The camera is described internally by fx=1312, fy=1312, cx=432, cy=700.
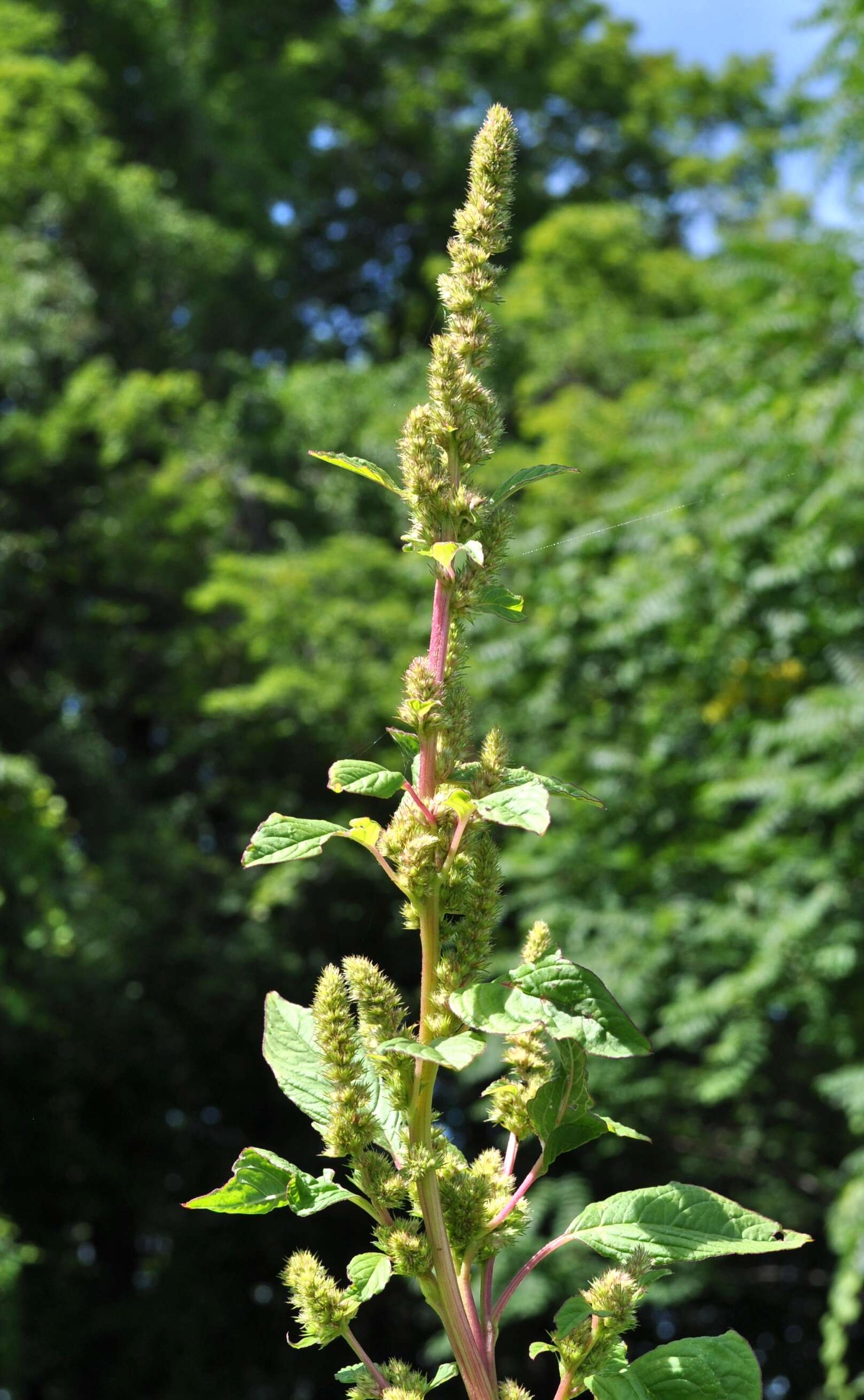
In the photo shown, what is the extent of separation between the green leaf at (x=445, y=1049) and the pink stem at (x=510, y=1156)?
0.07 meters

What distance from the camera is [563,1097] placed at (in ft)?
2.30

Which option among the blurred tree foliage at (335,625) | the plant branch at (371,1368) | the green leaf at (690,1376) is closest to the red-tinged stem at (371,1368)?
the plant branch at (371,1368)

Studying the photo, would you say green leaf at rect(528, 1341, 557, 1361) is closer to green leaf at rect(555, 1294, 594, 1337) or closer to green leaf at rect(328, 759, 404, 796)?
green leaf at rect(555, 1294, 594, 1337)

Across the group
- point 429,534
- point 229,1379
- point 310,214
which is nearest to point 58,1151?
point 229,1379

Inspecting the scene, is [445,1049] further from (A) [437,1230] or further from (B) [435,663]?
(B) [435,663]

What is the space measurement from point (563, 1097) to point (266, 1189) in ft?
0.54

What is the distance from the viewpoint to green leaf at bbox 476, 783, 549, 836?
64 centimetres

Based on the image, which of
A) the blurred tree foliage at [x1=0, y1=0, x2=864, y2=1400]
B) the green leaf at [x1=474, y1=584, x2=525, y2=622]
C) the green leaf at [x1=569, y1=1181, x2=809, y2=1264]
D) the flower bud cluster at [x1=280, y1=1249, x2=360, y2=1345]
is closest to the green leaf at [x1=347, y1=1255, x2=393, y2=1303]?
the flower bud cluster at [x1=280, y1=1249, x2=360, y2=1345]

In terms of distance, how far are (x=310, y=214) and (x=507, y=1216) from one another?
11461 mm

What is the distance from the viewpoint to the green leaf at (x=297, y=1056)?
2.37 ft

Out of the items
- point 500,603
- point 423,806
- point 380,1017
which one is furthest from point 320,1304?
point 500,603

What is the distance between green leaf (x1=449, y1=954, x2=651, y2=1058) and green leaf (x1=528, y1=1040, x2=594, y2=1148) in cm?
4

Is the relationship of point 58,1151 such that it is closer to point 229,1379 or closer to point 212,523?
point 229,1379

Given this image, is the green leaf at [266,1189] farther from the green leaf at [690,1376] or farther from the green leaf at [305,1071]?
the green leaf at [690,1376]
